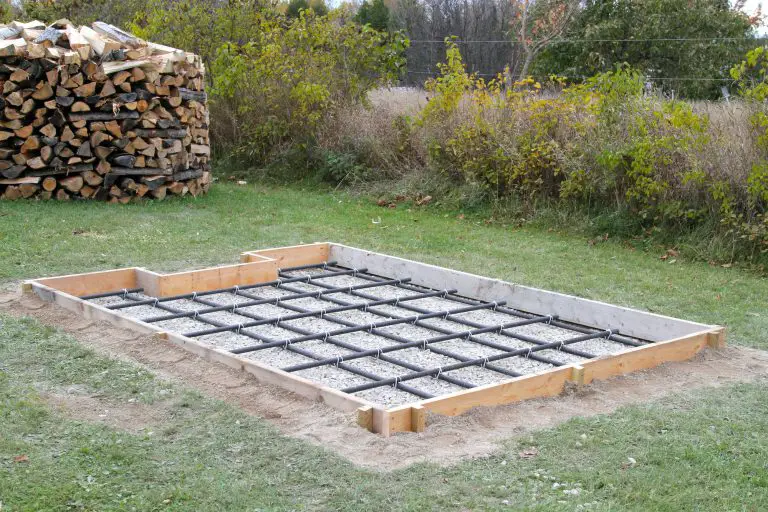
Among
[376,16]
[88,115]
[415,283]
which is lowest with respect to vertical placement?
[415,283]

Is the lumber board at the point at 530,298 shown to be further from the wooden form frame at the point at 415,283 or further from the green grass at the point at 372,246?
the green grass at the point at 372,246

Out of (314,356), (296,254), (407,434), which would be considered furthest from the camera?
(296,254)

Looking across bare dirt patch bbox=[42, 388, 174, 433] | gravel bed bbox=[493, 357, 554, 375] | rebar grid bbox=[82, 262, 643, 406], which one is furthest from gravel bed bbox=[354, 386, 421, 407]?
bare dirt patch bbox=[42, 388, 174, 433]

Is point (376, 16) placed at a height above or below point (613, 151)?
above

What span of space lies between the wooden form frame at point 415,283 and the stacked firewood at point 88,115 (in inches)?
117

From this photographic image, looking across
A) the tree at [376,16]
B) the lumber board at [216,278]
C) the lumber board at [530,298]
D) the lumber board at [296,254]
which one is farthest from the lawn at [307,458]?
the tree at [376,16]

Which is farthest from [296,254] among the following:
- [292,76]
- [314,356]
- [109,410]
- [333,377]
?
[292,76]

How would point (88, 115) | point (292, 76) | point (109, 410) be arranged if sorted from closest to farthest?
point (109, 410) < point (88, 115) < point (292, 76)

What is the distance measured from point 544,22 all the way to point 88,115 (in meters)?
10.5

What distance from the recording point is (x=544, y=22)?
56.2ft

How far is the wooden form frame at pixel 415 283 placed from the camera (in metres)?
3.75

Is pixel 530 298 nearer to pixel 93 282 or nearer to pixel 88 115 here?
pixel 93 282

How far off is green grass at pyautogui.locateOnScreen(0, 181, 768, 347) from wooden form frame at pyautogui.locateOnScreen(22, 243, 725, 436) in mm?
506

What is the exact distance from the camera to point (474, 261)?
7.27 m
